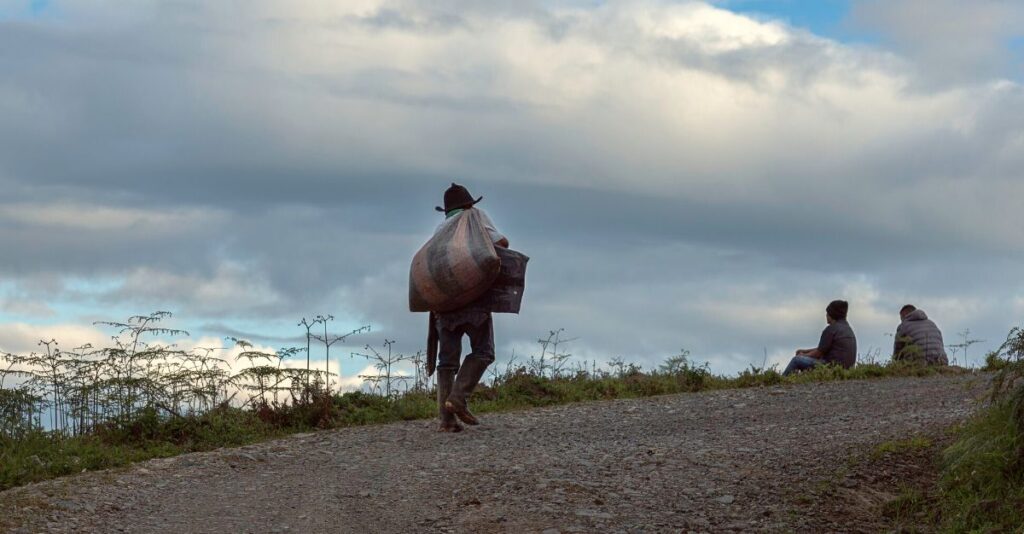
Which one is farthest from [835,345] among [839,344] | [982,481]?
[982,481]

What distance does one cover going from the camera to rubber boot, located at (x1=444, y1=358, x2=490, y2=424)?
11.8 metres

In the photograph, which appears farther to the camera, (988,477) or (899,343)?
(899,343)

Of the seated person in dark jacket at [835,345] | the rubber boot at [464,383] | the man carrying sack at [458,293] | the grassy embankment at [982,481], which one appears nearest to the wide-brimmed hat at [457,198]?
the man carrying sack at [458,293]

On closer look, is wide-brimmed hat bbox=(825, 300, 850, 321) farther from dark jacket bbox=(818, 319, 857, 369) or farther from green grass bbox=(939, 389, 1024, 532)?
green grass bbox=(939, 389, 1024, 532)

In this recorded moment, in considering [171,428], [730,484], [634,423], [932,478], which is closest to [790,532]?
[730,484]

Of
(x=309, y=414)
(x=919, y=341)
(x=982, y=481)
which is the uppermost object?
(x=919, y=341)

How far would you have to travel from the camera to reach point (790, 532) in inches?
326

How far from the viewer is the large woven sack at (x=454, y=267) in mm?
11453

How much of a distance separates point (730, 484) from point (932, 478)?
1559mm

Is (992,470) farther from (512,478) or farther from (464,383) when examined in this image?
(464,383)

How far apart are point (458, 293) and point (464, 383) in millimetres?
919

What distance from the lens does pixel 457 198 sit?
1202cm

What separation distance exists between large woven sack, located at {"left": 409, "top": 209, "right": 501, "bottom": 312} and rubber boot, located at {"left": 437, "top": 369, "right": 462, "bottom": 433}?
2.25 ft

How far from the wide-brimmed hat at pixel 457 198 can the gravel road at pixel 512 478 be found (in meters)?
2.20
